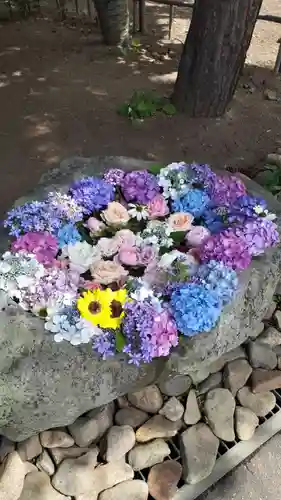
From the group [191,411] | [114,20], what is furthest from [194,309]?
[114,20]

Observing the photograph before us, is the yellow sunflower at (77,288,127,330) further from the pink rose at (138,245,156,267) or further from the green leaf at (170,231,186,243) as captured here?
the green leaf at (170,231,186,243)

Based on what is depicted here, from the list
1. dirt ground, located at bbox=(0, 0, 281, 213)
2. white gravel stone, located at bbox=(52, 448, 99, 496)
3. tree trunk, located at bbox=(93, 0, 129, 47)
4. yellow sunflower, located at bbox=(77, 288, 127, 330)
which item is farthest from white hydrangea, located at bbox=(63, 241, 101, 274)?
tree trunk, located at bbox=(93, 0, 129, 47)

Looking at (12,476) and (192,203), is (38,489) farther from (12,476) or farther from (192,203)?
(192,203)

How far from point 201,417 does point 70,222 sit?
50.9 inches

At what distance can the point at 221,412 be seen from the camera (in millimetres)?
3096

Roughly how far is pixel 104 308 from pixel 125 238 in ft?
1.55

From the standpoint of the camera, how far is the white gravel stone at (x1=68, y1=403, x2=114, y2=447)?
2.93 meters

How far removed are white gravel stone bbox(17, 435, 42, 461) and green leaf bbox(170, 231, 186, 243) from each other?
4.18 ft

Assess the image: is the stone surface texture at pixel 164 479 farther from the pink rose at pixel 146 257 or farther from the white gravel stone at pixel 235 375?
the pink rose at pixel 146 257

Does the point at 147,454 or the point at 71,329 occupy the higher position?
the point at 71,329

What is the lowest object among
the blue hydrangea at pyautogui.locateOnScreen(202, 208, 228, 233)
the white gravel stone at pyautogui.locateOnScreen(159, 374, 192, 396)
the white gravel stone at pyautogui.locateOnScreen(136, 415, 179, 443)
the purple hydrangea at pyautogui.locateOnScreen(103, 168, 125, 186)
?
the white gravel stone at pyautogui.locateOnScreen(136, 415, 179, 443)

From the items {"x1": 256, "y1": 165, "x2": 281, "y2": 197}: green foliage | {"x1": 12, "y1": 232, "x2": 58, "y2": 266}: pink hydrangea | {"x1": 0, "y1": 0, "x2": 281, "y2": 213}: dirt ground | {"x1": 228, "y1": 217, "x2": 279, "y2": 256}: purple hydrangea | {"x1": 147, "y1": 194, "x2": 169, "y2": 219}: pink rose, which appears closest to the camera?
{"x1": 12, "y1": 232, "x2": 58, "y2": 266}: pink hydrangea

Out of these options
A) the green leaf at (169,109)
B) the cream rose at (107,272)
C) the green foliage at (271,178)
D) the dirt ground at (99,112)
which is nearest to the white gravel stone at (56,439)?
the cream rose at (107,272)

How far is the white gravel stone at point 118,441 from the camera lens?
2869 millimetres
